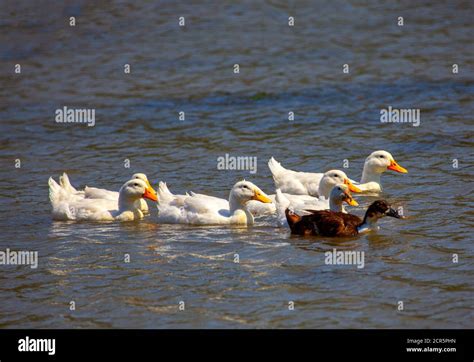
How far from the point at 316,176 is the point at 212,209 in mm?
2198

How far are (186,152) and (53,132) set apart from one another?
2.95 meters

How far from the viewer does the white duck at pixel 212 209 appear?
46.4 feet

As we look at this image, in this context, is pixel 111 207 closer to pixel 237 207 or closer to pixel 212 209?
pixel 212 209

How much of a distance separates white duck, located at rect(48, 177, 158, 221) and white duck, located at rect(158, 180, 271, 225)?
1.38 ft

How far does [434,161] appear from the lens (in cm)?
1678

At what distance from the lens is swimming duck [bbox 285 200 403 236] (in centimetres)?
1323

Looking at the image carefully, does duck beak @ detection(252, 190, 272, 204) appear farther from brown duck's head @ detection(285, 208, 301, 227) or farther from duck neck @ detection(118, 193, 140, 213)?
duck neck @ detection(118, 193, 140, 213)

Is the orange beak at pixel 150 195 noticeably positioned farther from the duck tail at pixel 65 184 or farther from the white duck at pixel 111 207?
the duck tail at pixel 65 184

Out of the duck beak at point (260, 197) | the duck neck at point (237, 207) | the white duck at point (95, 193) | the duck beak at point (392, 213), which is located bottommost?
the duck beak at point (392, 213)

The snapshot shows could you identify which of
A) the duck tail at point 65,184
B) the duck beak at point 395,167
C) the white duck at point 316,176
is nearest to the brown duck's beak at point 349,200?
the white duck at point 316,176

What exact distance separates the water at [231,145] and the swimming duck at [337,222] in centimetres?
18

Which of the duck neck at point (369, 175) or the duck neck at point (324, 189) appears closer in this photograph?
the duck neck at point (324, 189)

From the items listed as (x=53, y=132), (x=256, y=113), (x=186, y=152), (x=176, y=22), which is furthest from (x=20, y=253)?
(x=176, y=22)

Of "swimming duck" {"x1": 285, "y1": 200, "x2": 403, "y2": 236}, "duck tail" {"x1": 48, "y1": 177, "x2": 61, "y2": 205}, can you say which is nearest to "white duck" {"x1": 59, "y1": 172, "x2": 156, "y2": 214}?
"duck tail" {"x1": 48, "y1": 177, "x2": 61, "y2": 205}
